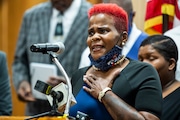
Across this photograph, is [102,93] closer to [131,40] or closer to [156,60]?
[156,60]

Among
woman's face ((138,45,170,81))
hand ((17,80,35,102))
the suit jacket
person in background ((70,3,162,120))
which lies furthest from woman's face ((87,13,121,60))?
hand ((17,80,35,102))

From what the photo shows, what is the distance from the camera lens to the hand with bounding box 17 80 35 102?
3.55 metres

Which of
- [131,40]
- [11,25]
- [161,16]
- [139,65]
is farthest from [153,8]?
[11,25]

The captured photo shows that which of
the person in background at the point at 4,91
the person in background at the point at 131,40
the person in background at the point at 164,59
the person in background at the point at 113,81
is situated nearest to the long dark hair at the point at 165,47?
the person in background at the point at 164,59

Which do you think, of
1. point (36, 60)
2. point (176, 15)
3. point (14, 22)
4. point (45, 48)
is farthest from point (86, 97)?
point (14, 22)

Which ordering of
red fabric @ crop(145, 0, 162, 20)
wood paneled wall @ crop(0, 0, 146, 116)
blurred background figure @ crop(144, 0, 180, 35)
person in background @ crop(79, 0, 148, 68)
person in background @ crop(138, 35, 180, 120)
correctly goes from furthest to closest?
wood paneled wall @ crop(0, 0, 146, 116), red fabric @ crop(145, 0, 162, 20), blurred background figure @ crop(144, 0, 180, 35), person in background @ crop(79, 0, 148, 68), person in background @ crop(138, 35, 180, 120)

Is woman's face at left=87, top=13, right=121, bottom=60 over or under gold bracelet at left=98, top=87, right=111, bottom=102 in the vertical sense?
over

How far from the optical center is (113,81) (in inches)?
80.3

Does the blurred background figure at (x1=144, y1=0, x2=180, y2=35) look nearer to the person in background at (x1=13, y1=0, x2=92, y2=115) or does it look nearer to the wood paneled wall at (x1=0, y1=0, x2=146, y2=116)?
the person in background at (x1=13, y1=0, x2=92, y2=115)

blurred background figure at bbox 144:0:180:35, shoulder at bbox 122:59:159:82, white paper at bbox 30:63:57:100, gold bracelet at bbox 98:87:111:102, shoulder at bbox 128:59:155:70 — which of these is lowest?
white paper at bbox 30:63:57:100

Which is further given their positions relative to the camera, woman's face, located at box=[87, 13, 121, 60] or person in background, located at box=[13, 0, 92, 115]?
person in background, located at box=[13, 0, 92, 115]

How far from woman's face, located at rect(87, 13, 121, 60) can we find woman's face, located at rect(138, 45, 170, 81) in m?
0.54

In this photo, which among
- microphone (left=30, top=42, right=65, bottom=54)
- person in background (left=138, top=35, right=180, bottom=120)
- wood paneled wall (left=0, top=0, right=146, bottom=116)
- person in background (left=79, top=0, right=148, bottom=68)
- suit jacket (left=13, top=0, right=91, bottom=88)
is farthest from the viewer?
wood paneled wall (left=0, top=0, right=146, bottom=116)

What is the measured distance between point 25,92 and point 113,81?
1.68 metres
